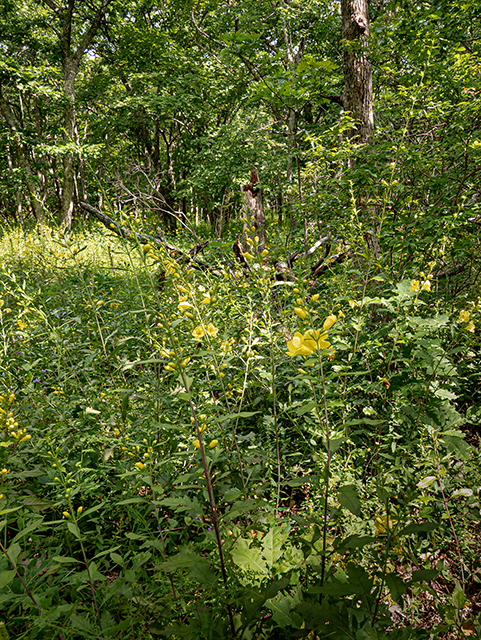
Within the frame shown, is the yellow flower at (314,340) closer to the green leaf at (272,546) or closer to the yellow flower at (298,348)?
the yellow flower at (298,348)

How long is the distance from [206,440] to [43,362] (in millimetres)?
1535

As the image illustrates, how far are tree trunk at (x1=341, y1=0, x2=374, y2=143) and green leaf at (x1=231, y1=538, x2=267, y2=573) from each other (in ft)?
12.8

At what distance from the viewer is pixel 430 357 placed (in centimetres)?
192

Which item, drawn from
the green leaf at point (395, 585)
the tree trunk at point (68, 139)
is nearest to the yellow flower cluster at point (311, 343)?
the green leaf at point (395, 585)

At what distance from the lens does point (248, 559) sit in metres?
1.37

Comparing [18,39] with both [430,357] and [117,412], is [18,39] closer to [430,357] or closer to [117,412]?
[117,412]

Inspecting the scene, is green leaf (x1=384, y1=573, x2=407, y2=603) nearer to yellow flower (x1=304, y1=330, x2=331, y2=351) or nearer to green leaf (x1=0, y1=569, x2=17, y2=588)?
yellow flower (x1=304, y1=330, x2=331, y2=351)

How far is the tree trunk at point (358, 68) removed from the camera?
12.0 feet

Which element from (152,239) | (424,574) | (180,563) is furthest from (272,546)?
(152,239)

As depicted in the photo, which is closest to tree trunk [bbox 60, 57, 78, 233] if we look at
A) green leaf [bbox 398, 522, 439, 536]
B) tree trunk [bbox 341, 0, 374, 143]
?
tree trunk [bbox 341, 0, 374, 143]

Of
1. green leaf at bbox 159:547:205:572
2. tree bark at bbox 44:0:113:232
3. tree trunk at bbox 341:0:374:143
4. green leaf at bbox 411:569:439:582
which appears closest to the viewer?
green leaf at bbox 411:569:439:582

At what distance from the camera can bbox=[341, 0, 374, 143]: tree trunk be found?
3.65 metres

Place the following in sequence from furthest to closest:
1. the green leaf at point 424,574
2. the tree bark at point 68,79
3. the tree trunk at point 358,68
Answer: the tree bark at point 68,79 → the tree trunk at point 358,68 → the green leaf at point 424,574

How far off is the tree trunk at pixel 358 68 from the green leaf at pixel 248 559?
389 cm
